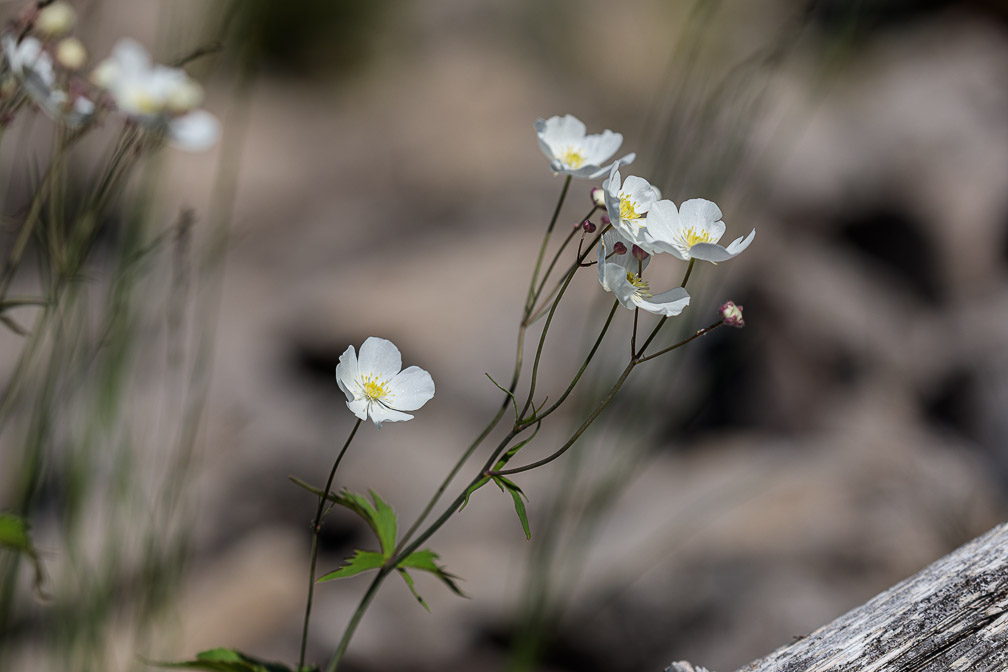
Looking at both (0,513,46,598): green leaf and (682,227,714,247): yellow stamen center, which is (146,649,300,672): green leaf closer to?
(0,513,46,598): green leaf

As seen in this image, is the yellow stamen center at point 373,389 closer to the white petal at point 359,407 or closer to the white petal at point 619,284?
the white petal at point 359,407

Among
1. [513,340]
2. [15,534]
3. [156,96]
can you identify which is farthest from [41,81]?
[513,340]

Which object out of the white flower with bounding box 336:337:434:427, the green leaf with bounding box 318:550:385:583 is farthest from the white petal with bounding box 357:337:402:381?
the green leaf with bounding box 318:550:385:583

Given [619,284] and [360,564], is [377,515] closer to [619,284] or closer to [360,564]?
[360,564]

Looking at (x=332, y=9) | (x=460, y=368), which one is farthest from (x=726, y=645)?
(x=332, y=9)

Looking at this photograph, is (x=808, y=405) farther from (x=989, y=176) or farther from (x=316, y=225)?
(x=316, y=225)

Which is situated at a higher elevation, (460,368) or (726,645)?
(460,368)

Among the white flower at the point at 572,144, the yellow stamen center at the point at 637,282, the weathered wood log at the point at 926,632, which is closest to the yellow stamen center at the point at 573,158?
the white flower at the point at 572,144
